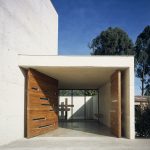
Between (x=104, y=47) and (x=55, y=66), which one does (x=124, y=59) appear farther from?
(x=104, y=47)

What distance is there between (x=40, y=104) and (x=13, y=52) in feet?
8.69

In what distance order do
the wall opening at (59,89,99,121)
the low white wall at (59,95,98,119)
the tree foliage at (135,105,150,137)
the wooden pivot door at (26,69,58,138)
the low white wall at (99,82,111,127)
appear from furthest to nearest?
the low white wall at (59,95,98,119)
the wall opening at (59,89,99,121)
the low white wall at (99,82,111,127)
the tree foliage at (135,105,150,137)
the wooden pivot door at (26,69,58,138)

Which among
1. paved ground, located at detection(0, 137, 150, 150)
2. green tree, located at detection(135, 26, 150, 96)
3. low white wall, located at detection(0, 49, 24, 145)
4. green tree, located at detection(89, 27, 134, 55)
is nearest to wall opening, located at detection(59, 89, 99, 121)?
green tree, located at detection(89, 27, 134, 55)

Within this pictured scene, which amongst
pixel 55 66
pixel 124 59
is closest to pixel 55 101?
pixel 55 66

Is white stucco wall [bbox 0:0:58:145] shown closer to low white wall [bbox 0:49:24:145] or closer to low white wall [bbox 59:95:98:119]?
low white wall [bbox 0:49:24:145]

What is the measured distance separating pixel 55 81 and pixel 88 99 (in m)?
9.82

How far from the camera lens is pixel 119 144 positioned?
24.2 feet

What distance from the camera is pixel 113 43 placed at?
30.6 metres

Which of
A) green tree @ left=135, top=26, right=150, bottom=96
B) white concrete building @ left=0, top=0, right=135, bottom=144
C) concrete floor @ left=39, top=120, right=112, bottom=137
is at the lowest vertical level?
concrete floor @ left=39, top=120, right=112, bottom=137

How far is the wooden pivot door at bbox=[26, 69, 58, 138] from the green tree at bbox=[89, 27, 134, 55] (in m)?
19.4

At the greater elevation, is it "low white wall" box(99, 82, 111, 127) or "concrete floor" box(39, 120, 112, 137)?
"low white wall" box(99, 82, 111, 127)

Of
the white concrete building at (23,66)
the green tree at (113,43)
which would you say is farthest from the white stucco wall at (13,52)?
the green tree at (113,43)

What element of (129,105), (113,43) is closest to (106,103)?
(129,105)

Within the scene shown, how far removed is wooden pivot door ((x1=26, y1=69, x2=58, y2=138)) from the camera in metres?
8.77
